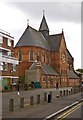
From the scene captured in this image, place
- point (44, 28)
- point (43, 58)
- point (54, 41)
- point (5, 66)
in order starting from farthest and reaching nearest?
point (44, 28)
point (54, 41)
point (43, 58)
point (5, 66)

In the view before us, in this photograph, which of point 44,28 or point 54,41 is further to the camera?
point 44,28

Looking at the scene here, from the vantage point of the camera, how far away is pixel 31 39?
82438 millimetres

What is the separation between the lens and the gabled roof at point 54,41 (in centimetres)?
8997

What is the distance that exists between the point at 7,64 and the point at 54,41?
3707 centimetres

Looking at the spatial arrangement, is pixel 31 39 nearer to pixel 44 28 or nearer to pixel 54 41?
pixel 54 41

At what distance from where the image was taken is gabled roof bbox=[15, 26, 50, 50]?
81.9 meters

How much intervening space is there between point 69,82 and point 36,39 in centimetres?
1842

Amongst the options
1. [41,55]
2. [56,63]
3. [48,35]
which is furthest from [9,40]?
[48,35]

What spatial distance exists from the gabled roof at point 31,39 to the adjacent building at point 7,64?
1786 centimetres

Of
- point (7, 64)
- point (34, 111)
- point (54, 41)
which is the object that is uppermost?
point (54, 41)

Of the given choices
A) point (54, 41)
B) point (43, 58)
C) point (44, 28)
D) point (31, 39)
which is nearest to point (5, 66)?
point (31, 39)

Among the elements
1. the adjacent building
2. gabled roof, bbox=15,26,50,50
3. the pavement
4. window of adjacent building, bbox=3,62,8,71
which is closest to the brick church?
gabled roof, bbox=15,26,50,50

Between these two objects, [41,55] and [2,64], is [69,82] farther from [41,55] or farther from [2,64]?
[2,64]

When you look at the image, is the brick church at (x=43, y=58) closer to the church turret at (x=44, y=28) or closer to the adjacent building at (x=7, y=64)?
the church turret at (x=44, y=28)
